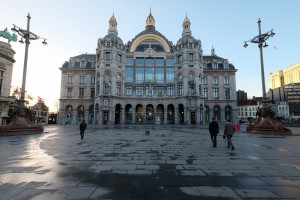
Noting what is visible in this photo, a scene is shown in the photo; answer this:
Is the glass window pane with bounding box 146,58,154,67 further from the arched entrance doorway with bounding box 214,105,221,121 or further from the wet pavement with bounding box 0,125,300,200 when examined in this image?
the wet pavement with bounding box 0,125,300,200

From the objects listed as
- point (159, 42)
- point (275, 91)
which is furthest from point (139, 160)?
point (275, 91)

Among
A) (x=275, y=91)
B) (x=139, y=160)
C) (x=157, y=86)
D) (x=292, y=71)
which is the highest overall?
(x=292, y=71)

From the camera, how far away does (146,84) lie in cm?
5281

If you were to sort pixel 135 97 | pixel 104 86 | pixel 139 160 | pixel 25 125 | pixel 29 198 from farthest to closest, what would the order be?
pixel 135 97, pixel 104 86, pixel 25 125, pixel 139 160, pixel 29 198

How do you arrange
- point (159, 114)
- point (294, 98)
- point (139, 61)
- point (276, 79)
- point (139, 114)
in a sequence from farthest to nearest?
point (276, 79)
point (294, 98)
point (139, 61)
point (139, 114)
point (159, 114)

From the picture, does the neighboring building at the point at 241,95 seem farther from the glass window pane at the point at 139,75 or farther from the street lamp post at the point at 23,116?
the street lamp post at the point at 23,116

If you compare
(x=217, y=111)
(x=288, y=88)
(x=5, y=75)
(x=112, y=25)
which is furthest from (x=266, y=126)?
(x=288, y=88)

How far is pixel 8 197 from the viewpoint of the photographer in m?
4.01

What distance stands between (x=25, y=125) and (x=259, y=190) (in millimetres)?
23564

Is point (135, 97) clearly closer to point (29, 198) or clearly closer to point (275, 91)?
point (29, 198)

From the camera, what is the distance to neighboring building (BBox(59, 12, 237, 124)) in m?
49.1

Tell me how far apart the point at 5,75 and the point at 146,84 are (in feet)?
117

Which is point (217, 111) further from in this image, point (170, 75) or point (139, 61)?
point (139, 61)

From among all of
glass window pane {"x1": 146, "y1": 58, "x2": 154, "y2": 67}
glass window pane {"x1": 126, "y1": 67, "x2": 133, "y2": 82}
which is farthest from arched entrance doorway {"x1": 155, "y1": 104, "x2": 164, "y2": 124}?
glass window pane {"x1": 146, "y1": 58, "x2": 154, "y2": 67}
